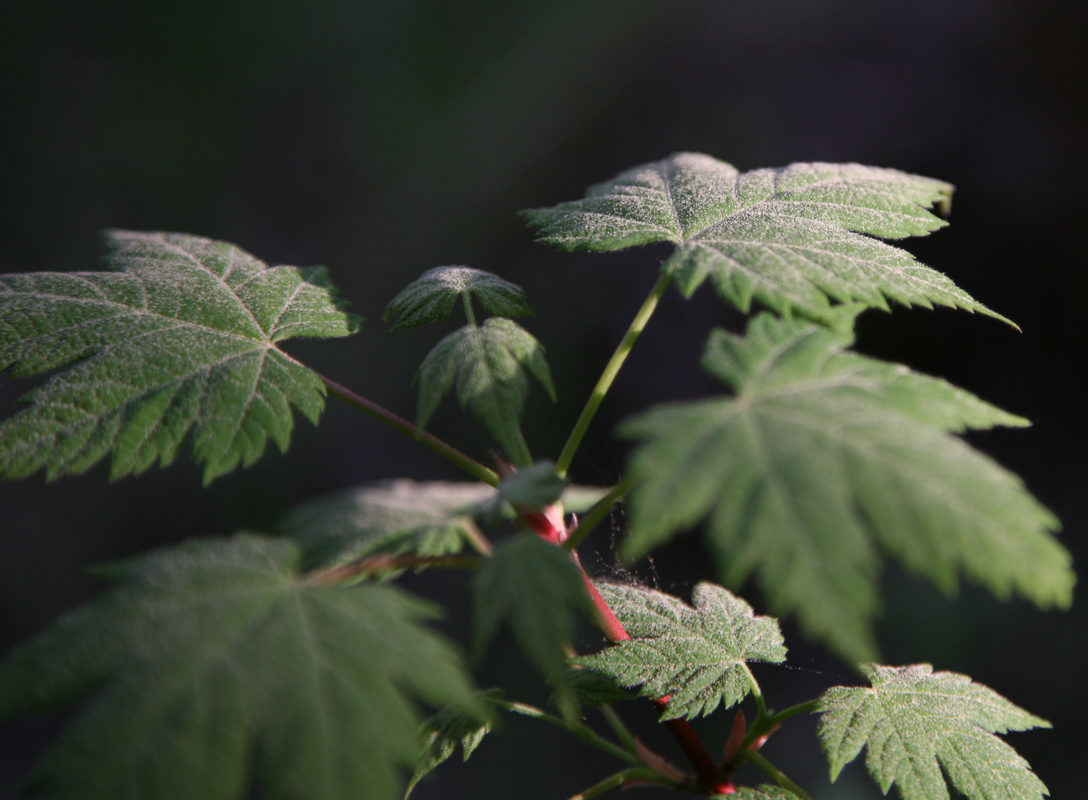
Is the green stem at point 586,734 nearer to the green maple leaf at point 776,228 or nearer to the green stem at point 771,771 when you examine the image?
the green stem at point 771,771

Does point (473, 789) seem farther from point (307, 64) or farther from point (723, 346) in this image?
point (307, 64)

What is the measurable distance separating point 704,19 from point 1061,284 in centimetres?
265

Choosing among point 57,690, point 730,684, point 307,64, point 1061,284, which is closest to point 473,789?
point 730,684

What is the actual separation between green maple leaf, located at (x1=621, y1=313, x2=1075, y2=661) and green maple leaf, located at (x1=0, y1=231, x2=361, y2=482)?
0.49m

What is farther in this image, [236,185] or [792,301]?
[236,185]

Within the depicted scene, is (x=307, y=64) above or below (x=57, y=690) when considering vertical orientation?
above

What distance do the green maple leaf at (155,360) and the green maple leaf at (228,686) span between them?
0.21 meters

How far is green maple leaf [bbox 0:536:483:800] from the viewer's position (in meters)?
0.54

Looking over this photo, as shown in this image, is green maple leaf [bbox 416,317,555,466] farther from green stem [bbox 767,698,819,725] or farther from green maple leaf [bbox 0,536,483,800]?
green stem [bbox 767,698,819,725]

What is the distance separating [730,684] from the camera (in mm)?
883

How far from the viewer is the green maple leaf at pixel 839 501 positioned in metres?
0.53

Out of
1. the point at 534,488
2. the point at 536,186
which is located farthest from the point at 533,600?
the point at 536,186

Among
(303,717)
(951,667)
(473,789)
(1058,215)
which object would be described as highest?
(303,717)

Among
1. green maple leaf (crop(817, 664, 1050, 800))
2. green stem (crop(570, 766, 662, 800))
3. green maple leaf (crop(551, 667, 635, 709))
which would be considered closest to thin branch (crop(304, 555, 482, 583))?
green maple leaf (crop(551, 667, 635, 709))
